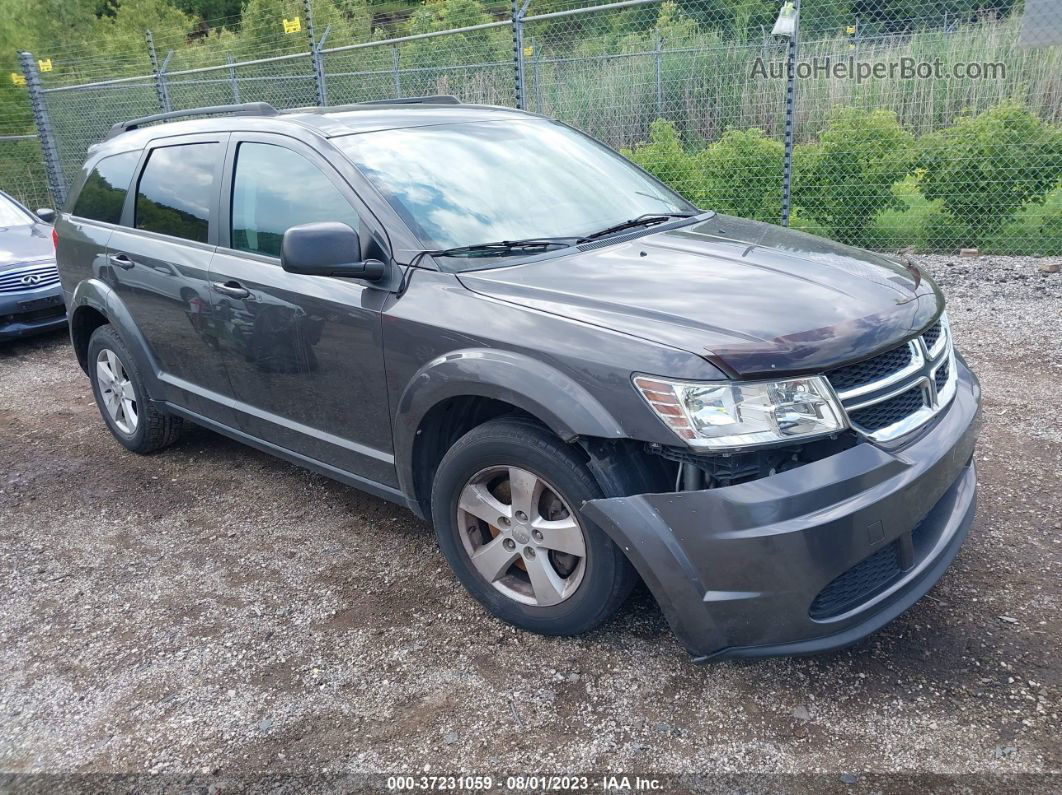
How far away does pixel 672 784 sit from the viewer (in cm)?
232

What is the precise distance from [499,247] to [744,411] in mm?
1208

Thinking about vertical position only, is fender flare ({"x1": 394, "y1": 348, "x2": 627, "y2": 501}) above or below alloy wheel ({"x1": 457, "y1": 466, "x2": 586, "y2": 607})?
above

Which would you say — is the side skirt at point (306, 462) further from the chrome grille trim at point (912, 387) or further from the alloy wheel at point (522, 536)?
the chrome grille trim at point (912, 387)

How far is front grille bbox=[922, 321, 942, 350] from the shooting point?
2.81 metres

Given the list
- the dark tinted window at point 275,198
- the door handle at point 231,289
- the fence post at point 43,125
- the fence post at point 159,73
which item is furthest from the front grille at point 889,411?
the fence post at point 43,125

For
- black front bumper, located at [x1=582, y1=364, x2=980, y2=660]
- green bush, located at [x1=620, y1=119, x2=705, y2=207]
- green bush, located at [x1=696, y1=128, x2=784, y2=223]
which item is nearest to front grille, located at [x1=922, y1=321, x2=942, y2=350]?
black front bumper, located at [x1=582, y1=364, x2=980, y2=660]

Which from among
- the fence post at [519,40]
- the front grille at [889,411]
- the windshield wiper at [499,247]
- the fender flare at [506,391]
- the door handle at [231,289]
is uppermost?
the fence post at [519,40]

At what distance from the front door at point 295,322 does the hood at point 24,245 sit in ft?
15.4

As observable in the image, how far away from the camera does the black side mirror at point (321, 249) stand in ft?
9.48

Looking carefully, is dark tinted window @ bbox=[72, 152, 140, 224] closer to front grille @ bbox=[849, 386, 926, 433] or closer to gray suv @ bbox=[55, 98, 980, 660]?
gray suv @ bbox=[55, 98, 980, 660]

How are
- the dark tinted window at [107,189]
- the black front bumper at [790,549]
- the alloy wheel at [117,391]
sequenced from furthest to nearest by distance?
the alloy wheel at [117,391] < the dark tinted window at [107,189] < the black front bumper at [790,549]

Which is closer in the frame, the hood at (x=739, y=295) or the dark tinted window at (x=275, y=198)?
the hood at (x=739, y=295)

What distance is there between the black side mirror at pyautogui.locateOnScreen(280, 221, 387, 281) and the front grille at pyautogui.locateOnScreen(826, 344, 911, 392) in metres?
1.63

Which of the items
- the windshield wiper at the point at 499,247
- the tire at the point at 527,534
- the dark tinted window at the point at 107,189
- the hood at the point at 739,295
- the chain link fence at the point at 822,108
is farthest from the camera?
the chain link fence at the point at 822,108
